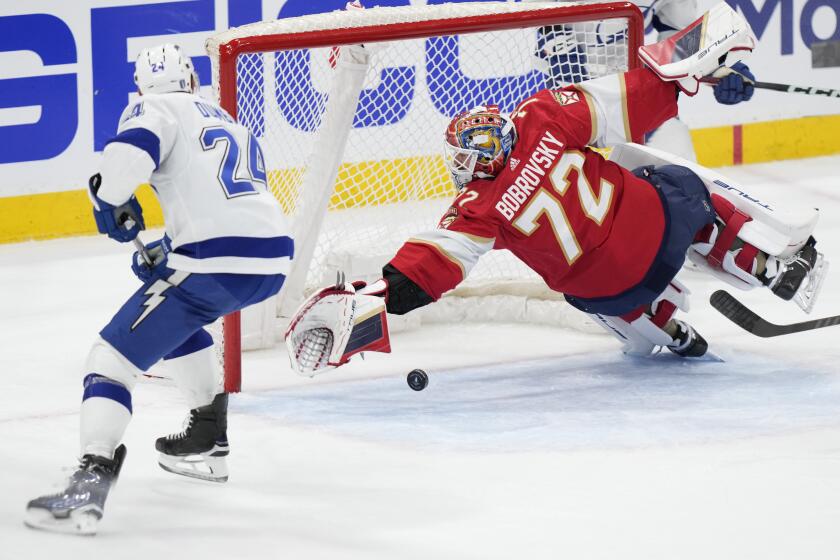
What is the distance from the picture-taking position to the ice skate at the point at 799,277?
4.08 metres

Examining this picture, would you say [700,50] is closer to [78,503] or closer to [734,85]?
[734,85]

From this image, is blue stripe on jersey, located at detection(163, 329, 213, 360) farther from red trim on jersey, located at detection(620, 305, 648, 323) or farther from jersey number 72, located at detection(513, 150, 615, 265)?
red trim on jersey, located at detection(620, 305, 648, 323)

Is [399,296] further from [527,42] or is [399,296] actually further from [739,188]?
[527,42]

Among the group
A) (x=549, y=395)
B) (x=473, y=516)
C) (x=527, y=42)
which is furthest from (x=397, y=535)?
(x=527, y=42)

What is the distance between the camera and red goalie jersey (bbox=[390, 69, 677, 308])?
3762 millimetres

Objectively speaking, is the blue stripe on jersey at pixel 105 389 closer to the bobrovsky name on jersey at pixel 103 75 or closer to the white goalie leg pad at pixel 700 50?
the white goalie leg pad at pixel 700 50

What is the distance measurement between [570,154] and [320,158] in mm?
844

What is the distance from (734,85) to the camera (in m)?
4.04

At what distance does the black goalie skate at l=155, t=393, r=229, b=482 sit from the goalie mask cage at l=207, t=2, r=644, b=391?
71 cm

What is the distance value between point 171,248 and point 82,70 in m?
2.80

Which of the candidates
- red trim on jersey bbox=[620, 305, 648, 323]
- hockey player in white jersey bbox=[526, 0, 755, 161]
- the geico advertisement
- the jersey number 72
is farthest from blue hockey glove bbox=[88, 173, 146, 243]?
the geico advertisement

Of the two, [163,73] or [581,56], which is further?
[581,56]

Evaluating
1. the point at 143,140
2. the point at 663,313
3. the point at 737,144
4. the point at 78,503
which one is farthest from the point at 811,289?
the point at 737,144

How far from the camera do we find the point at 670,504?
3.14m
